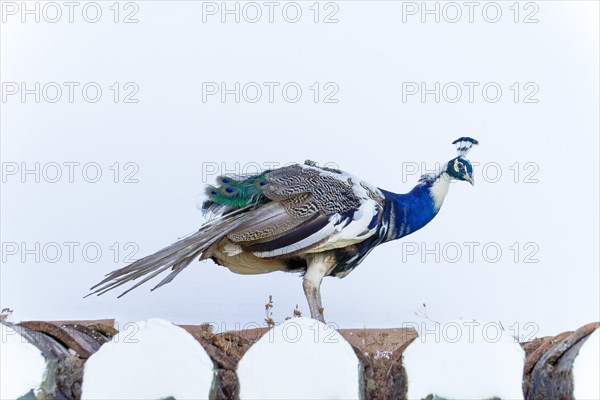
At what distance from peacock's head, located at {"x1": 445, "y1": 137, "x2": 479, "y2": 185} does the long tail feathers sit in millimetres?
1110

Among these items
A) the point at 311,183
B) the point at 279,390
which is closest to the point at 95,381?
the point at 279,390

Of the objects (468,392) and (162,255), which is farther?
(162,255)

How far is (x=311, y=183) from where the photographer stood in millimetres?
5664

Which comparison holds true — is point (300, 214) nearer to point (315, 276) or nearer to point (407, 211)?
point (315, 276)

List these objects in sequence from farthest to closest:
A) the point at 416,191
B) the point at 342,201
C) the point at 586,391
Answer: the point at 416,191 < the point at 342,201 < the point at 586,391

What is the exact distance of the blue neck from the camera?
5.94 metres

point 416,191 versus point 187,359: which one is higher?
point 416,191

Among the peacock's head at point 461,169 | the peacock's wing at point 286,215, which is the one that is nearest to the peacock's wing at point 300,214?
the peacock's wing at point 286,215

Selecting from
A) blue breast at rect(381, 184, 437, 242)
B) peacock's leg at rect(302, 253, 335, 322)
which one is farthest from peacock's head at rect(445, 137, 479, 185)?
peacock's leg at rect(302, 253, 335, 322)

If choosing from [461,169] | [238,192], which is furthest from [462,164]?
[238,192]

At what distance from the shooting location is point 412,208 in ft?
19.8

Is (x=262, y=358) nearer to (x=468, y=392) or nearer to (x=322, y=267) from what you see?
(x=468, y=392)

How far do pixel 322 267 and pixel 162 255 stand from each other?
0.85 metres

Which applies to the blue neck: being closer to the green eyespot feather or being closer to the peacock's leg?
the peacock's leg
